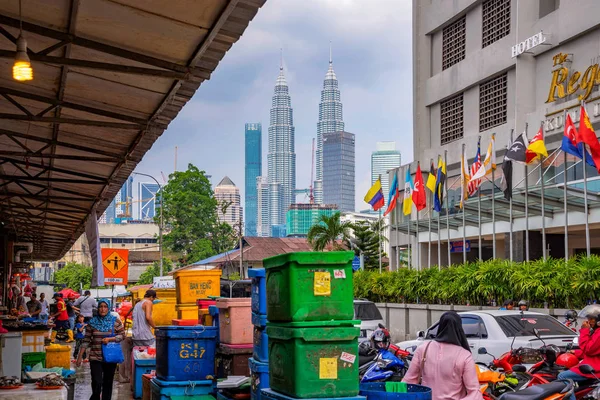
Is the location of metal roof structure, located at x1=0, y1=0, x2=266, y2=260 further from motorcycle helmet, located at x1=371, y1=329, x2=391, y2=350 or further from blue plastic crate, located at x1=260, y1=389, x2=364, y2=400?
motorcycle helmet, located at x1=371, y1=329, x2=391, y2=350

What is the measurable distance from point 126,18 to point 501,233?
32.1 metres

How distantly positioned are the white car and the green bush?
22.8 ft

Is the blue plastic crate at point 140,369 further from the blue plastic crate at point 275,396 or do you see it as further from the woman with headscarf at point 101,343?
the blue plastic crate at point 275,396

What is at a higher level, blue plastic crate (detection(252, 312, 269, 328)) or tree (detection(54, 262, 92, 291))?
tree (detection(54, 262, 92, 291))

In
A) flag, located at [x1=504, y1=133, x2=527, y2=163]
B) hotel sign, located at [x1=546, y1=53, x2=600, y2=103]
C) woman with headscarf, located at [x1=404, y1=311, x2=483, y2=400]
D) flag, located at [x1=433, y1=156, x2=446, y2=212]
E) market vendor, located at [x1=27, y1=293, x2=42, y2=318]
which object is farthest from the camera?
flag, located at [x1=433, y1=156, x2=446, y2=212]

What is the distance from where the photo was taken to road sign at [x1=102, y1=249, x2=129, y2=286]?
2384 centimetres

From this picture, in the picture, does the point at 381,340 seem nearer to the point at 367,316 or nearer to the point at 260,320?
the point at 260,320

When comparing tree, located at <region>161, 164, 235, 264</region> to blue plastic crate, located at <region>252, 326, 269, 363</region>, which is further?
tree, located at <region>161, 164, 235, 264</region>

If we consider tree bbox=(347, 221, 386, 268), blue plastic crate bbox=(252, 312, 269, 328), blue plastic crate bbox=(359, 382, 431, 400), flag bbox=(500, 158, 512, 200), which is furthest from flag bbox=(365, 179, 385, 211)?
tree bbox=(347, 221, 386, 268)

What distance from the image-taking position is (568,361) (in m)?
11.6

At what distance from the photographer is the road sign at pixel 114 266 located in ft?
78.2

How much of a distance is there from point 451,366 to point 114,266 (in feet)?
58.7

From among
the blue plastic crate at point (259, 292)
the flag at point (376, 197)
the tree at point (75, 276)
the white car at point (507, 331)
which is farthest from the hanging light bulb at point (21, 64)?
the tree at point (75, 276)

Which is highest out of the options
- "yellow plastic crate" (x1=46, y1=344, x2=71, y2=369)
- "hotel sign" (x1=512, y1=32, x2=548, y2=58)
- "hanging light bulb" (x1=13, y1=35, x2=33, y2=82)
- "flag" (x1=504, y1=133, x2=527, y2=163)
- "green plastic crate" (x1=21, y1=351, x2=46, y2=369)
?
"hotel sign" (x1=512, y1=32, x2=548, y2=58)
